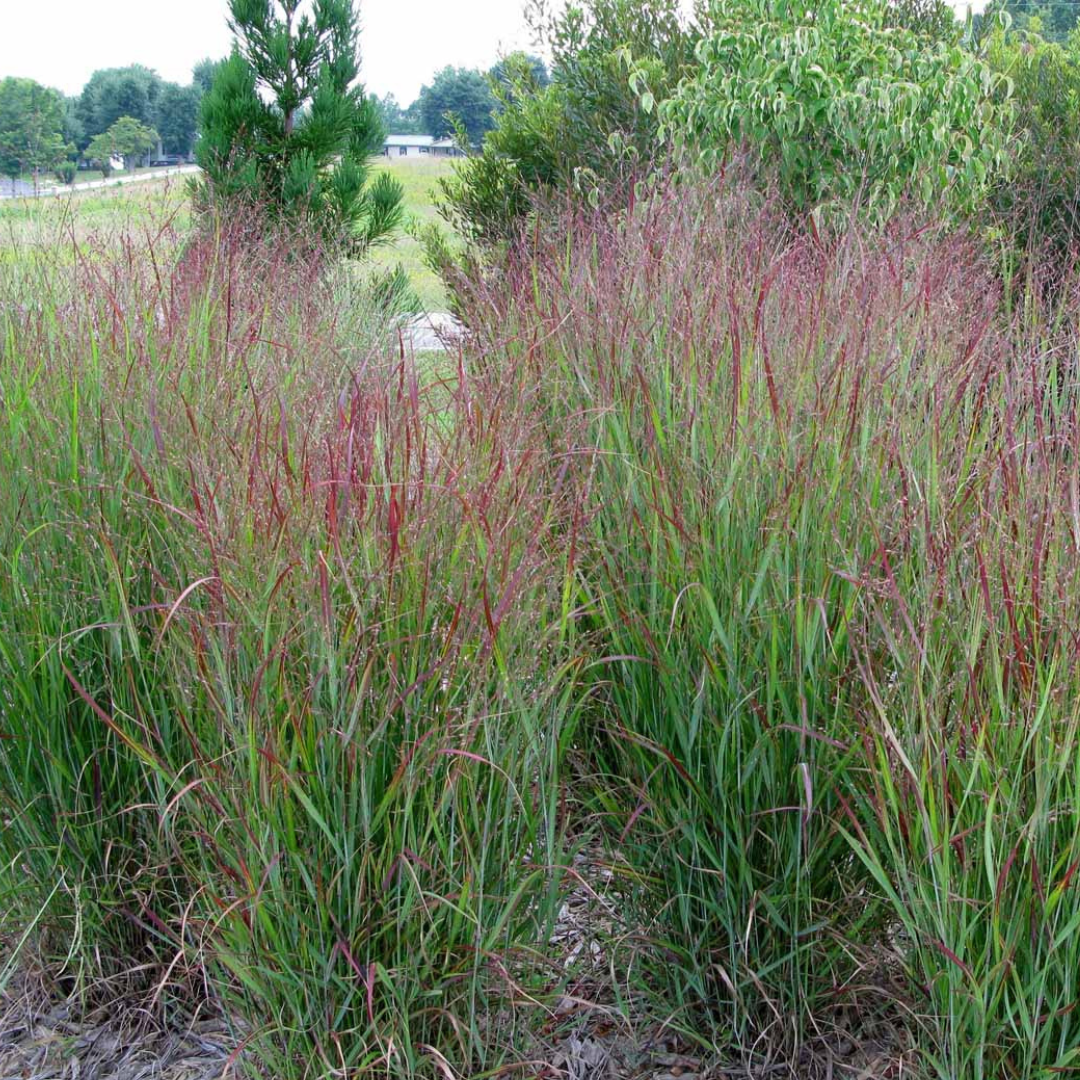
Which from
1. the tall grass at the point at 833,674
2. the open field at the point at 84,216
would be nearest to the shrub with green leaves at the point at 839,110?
the open field at the point at 84,216

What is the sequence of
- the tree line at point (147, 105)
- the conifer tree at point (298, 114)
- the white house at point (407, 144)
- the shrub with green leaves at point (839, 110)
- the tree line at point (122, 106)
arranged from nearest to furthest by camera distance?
the shrub with green leaves at point (839, 110), the conifer tree at point (298, 114), the tree line at point (122, 106), the tree line at point (147, 105), the white house at point (407, 144)

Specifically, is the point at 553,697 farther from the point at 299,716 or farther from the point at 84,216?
the point at 84,216

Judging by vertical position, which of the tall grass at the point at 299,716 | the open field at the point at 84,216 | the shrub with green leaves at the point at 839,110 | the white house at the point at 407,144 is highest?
the white house at the point at 407,144

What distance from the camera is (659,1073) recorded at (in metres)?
2.20

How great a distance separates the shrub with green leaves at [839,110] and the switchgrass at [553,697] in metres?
2.93

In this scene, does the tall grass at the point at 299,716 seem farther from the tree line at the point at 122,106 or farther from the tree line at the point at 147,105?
the tree line at the point at 147,105

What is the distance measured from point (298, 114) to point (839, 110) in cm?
563

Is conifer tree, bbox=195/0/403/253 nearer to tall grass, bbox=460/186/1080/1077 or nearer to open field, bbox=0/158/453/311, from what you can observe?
open field, bbox=0/158/453/311

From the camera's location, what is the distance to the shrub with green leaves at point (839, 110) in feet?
17.6

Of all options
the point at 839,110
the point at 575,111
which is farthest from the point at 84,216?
the point at 575,111

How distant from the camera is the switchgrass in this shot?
1.79m

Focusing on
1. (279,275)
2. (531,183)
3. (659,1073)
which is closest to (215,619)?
(659,1073)

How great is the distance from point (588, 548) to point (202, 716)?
86 cm

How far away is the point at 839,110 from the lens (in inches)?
211
